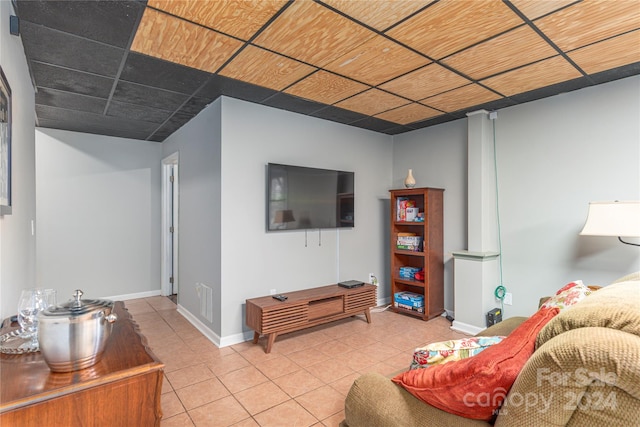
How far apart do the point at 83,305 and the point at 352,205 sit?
3.27 metres

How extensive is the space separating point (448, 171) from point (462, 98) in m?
1.07

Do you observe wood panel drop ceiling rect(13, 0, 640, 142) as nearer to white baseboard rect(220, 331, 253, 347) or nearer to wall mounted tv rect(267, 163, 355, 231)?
wall mounted tv rect(267, 163, 355, 231)

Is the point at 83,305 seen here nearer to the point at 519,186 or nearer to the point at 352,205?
the point at 352,205

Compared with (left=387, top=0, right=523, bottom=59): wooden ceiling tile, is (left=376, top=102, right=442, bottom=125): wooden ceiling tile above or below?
below

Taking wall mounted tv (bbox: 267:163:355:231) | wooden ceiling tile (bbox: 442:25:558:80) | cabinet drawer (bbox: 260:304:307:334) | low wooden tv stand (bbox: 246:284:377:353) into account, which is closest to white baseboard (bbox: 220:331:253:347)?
low wooden tv stand (bbox: 246:284:377:353)

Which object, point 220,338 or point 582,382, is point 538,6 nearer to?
point 582,382

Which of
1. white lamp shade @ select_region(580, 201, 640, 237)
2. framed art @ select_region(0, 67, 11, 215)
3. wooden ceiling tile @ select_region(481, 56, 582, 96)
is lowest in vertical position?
white lamp shade @ select_region(580, 201, 640, 237)

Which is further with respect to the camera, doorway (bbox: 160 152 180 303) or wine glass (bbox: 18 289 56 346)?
doorway (bbox: 160 152 180 303)

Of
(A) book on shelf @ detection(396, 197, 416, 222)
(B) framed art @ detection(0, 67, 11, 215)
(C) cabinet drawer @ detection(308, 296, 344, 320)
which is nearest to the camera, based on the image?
(B) framed art @ detection(0, 67, 11, 215)

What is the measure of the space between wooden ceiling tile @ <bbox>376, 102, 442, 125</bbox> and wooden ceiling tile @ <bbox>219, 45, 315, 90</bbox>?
1377 mm

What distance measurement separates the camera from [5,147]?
1591 millimetres

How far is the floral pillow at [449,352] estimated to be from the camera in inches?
53.9

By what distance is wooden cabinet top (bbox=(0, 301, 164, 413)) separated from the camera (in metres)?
1.03

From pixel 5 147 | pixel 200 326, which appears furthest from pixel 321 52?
pixel 200 326
